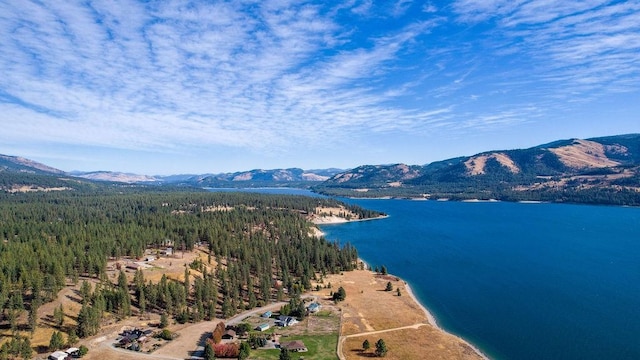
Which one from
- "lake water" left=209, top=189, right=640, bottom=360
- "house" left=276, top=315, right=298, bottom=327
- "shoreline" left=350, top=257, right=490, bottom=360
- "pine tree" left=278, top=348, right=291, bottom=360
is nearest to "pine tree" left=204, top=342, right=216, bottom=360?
"pine tree" left=278, top=348, right=291, bottom=360

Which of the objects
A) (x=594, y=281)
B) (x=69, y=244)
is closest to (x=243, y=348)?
(x=69, y=244)

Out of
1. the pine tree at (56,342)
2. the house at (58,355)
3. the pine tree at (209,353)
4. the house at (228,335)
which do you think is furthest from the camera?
the house at (228,335)

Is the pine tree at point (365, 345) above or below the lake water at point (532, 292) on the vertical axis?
above

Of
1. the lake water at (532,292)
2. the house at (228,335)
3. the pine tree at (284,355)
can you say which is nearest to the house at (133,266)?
the house at (228,335)

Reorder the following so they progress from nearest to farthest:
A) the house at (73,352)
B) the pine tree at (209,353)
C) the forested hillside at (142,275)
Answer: the pine tree at (209,353), the house at (73,352), the forested hillside at (142,275)

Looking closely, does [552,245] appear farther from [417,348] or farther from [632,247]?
[417,348]

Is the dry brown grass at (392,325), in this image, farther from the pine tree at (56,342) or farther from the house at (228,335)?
the pine tree at (56,342)
